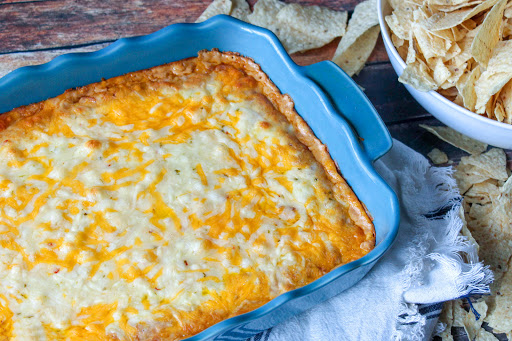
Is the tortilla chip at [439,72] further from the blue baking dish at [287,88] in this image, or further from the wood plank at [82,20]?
the wood plank at [82,20]

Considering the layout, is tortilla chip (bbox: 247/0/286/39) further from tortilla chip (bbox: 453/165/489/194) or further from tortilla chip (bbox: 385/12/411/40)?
tortilla chip (bbox: 453/165/489/194)

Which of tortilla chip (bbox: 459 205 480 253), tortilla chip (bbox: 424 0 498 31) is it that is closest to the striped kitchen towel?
tortilla chip (bbox: 459 205 480 253)

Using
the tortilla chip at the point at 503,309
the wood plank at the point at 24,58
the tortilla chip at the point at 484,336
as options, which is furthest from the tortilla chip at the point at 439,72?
the wood plank at the point at 24,58

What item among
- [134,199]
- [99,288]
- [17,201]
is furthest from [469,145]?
[17,201]

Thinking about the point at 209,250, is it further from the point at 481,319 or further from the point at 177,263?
the point at 481,319

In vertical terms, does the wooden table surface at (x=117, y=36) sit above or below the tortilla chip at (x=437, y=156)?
above
